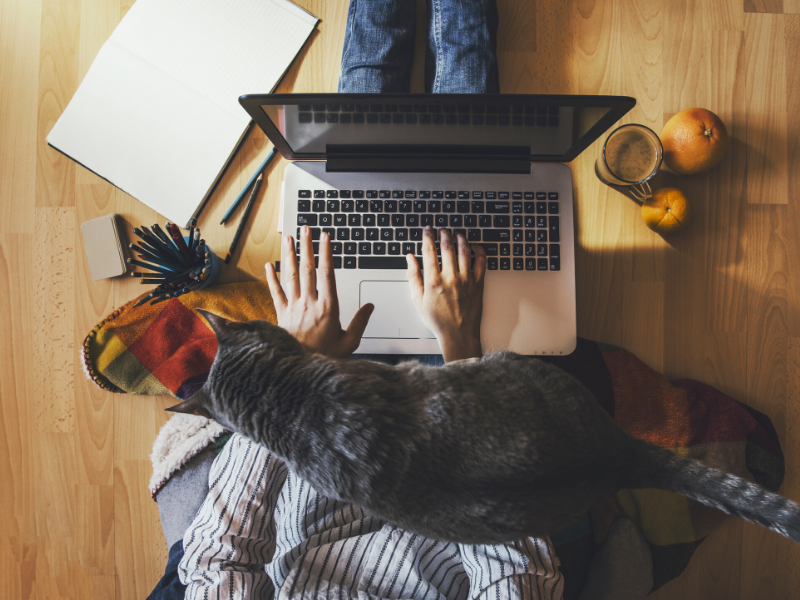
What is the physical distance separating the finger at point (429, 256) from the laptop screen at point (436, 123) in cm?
15

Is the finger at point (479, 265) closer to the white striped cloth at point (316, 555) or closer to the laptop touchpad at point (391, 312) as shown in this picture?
the laptop touchpad at point (391, 312)

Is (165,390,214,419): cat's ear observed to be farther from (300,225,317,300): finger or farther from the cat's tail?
the cat's tail

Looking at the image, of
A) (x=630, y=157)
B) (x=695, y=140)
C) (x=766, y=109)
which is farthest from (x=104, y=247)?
(x=766, y=109)

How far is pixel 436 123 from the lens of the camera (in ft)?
2.38

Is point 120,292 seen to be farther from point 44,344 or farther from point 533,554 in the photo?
point 533,554

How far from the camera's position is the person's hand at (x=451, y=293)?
0.80 meters

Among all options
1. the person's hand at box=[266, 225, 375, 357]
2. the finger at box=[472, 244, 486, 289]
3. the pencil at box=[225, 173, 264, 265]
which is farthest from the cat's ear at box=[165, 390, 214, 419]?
the finger at box=[472, 244, 486, 289]

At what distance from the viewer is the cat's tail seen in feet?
1.84

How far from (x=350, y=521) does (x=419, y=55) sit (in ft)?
3.34

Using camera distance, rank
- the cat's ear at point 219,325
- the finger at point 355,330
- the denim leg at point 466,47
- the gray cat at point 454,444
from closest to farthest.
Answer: the gray cat at point 454,444, the cat's ear at point 219,325, the finger at point 355,330, the denim leg at point 466,47

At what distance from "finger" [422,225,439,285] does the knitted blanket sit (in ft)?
1.22

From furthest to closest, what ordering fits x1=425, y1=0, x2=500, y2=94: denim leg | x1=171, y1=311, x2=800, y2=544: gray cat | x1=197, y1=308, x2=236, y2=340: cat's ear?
x1=425, y1=0, x2=500, y2=94: denim leg
x1=197, y1=308, x2=236, y2=340: cat's ear
x1=171, y1=311, x2=800, y2=544: gray cat

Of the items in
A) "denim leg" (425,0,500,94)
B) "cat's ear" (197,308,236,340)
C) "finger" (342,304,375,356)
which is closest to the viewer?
"cat's ear" (197,308,236,340)

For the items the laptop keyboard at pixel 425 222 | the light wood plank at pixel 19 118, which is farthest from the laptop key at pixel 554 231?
the light wood plank at pixel 19 118
